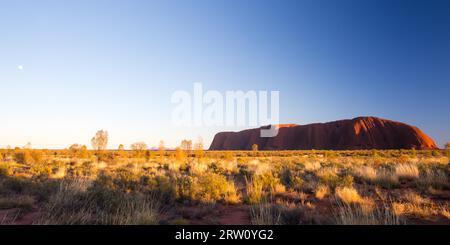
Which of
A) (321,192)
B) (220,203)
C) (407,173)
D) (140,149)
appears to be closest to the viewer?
(220,203)

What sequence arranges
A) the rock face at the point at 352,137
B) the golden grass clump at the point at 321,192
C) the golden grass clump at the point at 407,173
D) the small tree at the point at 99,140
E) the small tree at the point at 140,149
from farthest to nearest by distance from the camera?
1. the rock face at the point at 352,137
2. the small tree at the point at 99,140
3. the small tree at the point at 140,149
4. the golden grass clump at the point at 407,173
5. the golden grass clump at the point at 321,192

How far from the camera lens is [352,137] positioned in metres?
95.0

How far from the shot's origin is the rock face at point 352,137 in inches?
3597

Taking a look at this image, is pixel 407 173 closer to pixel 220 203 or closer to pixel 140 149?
pixel 220 203

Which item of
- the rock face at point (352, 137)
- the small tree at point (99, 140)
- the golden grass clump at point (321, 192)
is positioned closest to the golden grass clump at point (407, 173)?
the golden grass clump at point (321, 192)

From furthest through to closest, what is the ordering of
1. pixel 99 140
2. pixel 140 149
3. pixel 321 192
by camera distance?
pixel 99 140 < pixel 140 149 < pixel 321 192

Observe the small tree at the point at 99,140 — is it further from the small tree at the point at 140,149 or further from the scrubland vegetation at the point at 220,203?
the scrubland vegetation at the point at 220,203

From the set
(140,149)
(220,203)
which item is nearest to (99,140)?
(140,149)

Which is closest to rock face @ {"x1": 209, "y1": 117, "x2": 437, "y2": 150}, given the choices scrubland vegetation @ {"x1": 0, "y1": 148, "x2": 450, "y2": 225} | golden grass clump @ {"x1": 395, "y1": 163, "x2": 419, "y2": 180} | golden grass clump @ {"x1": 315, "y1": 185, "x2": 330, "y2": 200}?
golden grass clump @ {"x1": 395, "y1": 163, "x2": 419, "y2": 180}

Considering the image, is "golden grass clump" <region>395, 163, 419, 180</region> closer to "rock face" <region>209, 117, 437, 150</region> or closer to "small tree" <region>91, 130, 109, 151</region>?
"small tree" <region>91, 130, 109, 151</region>

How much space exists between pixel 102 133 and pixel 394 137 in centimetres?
9880

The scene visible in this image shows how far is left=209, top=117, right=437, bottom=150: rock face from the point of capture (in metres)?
91.4
